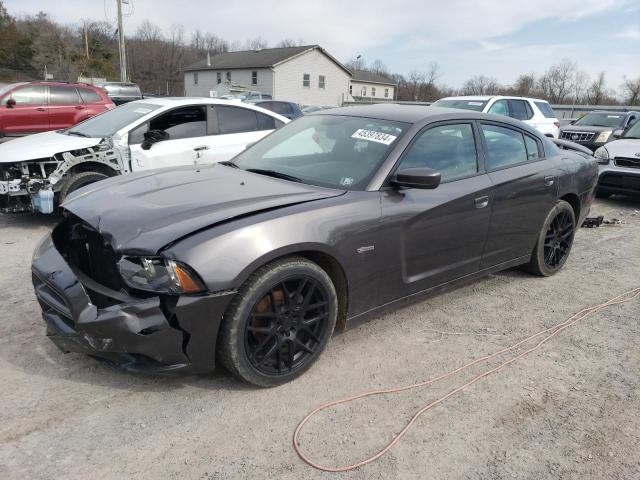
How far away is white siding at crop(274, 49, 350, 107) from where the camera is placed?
45.5 m

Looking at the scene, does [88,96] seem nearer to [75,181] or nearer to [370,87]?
[75,181]

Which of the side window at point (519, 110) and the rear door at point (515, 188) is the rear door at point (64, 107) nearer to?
the side window at point (519, 110)

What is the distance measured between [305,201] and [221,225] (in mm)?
577

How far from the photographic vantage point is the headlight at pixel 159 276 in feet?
7.79

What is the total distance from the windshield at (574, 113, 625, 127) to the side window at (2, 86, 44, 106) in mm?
14434

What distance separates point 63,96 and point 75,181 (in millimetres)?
8426

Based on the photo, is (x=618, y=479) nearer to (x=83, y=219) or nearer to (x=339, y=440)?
(x=339, y=440)

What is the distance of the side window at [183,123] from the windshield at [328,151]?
256 cm

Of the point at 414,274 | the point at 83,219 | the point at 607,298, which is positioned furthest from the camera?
the point at 607,298

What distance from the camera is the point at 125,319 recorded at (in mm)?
2359

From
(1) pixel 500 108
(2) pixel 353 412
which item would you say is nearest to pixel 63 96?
(1) pixel 500 108

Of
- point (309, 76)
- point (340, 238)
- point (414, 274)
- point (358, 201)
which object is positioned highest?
point (309, 76)

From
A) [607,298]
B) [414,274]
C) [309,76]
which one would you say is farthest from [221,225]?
[309,76]

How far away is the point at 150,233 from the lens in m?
2.48
